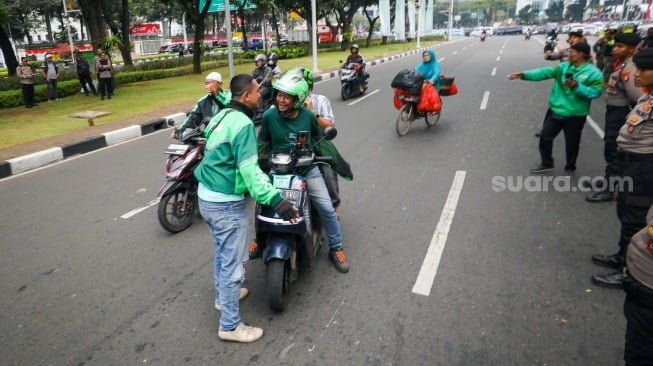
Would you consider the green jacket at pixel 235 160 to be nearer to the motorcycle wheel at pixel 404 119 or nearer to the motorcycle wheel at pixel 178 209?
the motorcycle wheel at pixel 178 209

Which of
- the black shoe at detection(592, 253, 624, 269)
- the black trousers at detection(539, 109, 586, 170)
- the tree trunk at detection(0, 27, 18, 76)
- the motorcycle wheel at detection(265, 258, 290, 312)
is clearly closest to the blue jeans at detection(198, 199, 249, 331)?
the motorcycle wheel at detection(265, 258, 290, 312)

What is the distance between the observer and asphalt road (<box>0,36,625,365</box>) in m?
2.75

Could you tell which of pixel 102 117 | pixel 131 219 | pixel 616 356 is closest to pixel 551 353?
pixel 616 356

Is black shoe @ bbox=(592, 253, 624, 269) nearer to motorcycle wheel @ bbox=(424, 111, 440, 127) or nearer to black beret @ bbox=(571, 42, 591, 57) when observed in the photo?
black beret @ bbox=(571, 42, 591, 57)

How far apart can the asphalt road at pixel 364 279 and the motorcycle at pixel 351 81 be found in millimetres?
6650

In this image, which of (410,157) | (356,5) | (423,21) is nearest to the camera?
(410,157)

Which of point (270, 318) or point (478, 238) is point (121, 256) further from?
point (478, 238)

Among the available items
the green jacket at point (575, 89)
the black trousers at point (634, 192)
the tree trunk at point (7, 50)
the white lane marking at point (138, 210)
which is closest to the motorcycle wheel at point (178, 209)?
the white lane marking at point (138, 210)

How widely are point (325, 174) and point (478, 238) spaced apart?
1.66m

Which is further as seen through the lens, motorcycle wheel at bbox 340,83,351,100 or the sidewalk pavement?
motorcycle wheel at bbox 340,83,351,100

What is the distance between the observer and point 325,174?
3.91m

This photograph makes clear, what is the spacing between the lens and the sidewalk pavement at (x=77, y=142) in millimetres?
7258

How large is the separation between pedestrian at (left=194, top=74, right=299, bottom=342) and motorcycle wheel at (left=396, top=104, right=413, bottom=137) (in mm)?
5912

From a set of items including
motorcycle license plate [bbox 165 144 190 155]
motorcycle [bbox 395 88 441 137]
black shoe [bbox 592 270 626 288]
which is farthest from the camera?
motorcycle [bbox 395 88 441 137]
